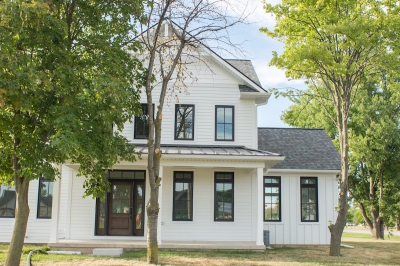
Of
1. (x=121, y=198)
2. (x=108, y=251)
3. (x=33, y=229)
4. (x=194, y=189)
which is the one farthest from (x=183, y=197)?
(x=33, y=229)

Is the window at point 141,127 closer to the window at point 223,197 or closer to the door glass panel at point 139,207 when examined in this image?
the door glass panel at point 139,207

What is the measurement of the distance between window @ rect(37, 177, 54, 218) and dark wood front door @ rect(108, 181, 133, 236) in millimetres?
2465

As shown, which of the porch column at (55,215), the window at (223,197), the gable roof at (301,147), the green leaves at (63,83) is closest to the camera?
the green leaves at (63,83)

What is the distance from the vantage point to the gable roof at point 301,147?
60.8 ft

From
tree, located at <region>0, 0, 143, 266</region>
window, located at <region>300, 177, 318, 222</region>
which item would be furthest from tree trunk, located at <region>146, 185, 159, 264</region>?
window, located at <region>300, 177, 318, 222</region>

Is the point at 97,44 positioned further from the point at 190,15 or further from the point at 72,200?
the point at 72,200

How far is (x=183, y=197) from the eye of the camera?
16438mm

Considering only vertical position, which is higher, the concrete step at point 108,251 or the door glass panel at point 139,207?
the door glass panel at point 139,207

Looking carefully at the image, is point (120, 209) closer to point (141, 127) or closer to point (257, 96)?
point (141, 127)

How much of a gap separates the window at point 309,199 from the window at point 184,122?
17.8 ft

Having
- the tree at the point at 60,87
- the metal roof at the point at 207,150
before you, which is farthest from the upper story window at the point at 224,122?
the tree at the point at 60,87

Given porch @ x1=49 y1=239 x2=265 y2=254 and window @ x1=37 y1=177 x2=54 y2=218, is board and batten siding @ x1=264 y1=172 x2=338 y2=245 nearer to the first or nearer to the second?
porch @ x1=49 y1=239 x2=265 y2=254

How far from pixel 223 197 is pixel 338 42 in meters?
7.10

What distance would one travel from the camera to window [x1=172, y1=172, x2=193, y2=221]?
16281mm
